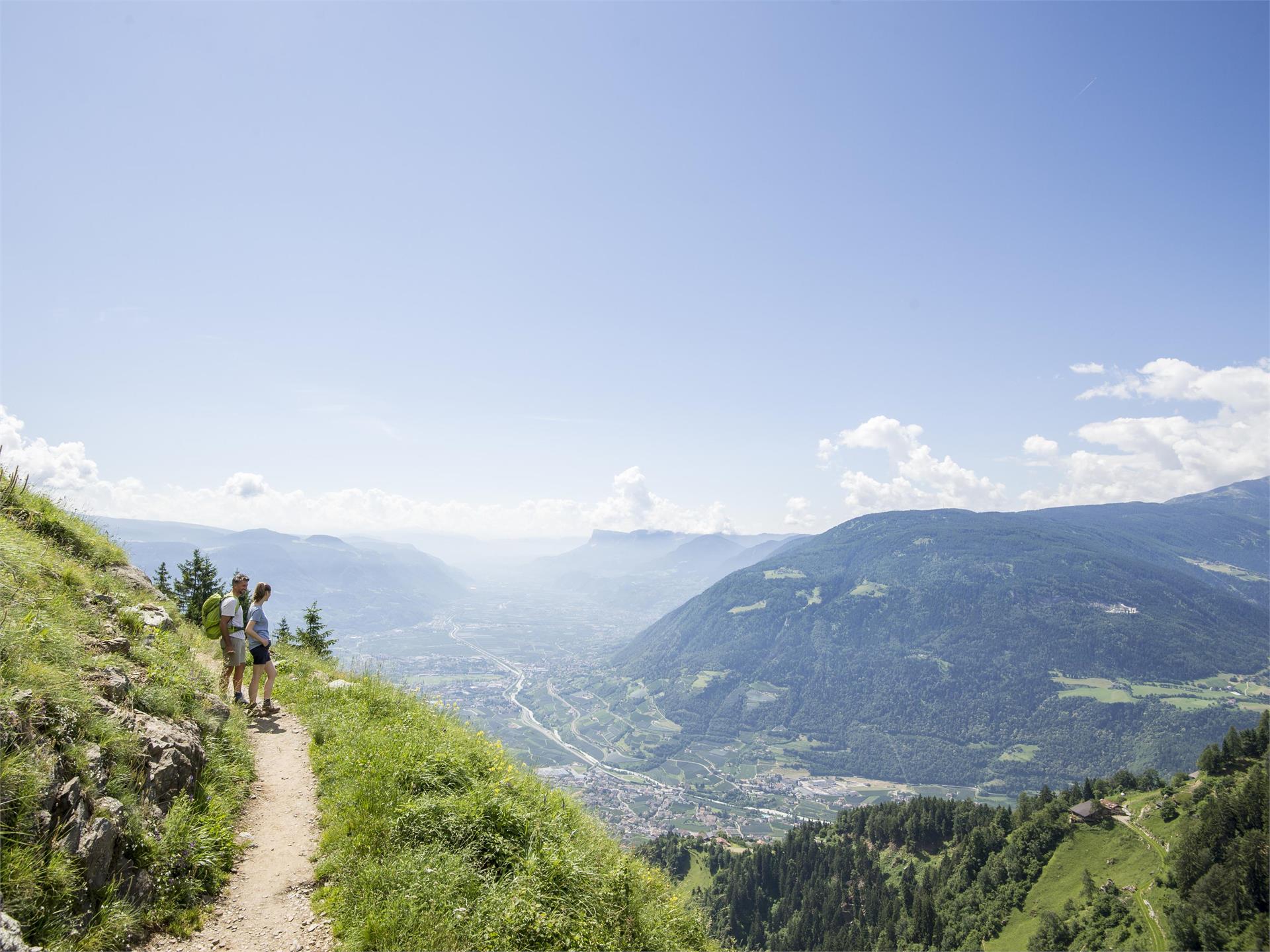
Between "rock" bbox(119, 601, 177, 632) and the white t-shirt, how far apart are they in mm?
1064

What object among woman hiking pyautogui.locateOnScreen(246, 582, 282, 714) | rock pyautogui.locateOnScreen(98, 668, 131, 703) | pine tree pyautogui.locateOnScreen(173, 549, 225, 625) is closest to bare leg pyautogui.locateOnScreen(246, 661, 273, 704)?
woman hiking pyautogui.locateOnScreen(246, 582, 282, 714)

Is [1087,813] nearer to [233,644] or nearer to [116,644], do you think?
[233,644]

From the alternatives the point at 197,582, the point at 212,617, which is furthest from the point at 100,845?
the point at 197,582

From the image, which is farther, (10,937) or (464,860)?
(464,860)

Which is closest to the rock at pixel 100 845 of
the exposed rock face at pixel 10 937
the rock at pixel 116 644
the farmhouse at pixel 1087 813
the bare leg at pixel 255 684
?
the exposed rock face at pixel 10 937

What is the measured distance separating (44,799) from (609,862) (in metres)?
7.09

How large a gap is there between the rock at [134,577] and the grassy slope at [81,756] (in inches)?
112

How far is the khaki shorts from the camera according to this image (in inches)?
495

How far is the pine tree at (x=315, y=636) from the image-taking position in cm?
2390

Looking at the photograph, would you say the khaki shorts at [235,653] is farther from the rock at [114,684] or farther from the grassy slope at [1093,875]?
the grassy slope at [1093,875]

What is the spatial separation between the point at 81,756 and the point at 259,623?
26.6 feet

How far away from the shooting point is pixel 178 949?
17.1 ft

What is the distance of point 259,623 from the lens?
1271 centimetres

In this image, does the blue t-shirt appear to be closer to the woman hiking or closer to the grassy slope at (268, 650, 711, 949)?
the woman hiking
